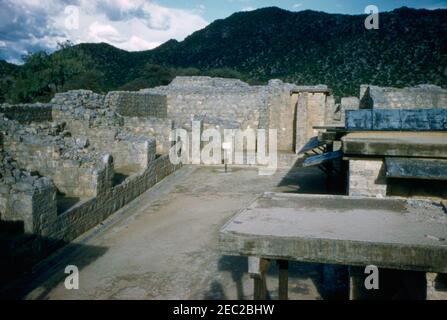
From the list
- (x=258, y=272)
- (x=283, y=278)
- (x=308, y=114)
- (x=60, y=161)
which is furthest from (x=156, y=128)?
(x=258, y=272)

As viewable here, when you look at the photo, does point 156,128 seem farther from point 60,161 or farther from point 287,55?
point 287,55

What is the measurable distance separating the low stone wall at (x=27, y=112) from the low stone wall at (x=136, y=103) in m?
3.34

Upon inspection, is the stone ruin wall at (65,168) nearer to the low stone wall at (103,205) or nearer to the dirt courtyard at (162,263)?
the low stone wall at (103,205)

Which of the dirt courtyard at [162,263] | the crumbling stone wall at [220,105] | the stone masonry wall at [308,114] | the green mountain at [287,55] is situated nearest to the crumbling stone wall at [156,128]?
the crumbling stone wall at [220,105]

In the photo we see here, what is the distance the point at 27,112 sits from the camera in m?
14.3

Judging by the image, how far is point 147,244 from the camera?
8.91 meters

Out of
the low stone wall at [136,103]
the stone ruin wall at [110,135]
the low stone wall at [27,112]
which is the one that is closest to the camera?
the stone ruin wall at [110,135]

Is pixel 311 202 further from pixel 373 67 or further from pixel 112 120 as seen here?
pixel 373 67

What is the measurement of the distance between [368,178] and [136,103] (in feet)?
48.9

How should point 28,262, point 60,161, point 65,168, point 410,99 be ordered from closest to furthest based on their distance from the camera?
point 28,262, point 65,168, point 60,161, point 410,99

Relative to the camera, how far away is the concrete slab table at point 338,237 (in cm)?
371

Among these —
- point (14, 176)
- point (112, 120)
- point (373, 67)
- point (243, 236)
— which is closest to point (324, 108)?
point (112, 120)

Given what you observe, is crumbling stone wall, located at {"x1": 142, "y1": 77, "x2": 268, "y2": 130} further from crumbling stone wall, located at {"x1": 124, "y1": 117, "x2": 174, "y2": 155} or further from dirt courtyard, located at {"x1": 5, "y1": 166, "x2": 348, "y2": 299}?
dirt courtyard, located at {"x1": 5, "y1": 166, "x2": 348, "y2": 299}

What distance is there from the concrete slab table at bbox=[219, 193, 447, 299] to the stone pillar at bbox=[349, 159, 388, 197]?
4.91 feet
